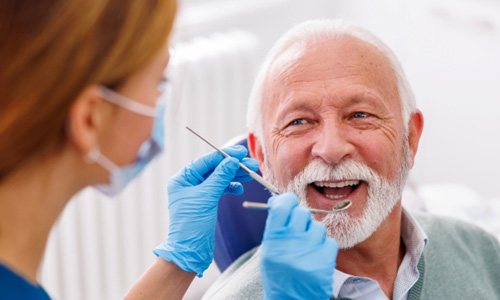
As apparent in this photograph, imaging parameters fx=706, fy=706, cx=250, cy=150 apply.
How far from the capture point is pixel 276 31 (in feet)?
11.0

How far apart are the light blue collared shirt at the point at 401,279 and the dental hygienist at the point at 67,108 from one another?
1.04 ft

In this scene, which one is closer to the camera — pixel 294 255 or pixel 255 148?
pixel 294 255

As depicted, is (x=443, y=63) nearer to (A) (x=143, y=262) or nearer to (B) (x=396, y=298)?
(A) (x=143, y=262)

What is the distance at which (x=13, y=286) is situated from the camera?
1.02 metres

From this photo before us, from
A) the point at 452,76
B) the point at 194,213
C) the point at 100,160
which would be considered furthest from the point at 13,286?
the point at 452,76

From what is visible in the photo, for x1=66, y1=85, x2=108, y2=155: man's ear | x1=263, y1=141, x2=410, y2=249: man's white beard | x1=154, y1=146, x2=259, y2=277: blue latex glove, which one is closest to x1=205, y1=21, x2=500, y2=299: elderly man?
x1=263, y1=141, x2=410, y2=249: man's white beard

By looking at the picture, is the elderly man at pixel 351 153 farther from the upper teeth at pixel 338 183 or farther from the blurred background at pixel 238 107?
the blurred background at pixel 238 107

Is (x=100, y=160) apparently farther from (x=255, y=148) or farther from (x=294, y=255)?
(x=255, y=148)

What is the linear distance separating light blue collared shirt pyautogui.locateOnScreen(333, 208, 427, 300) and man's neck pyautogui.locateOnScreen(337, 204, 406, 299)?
0.08 ft

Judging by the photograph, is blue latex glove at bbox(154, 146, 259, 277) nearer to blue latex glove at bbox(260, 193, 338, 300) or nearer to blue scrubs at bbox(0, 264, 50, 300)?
blue latex glove at bbox(260, 193, 338, 300)

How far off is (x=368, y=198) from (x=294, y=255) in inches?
12.9

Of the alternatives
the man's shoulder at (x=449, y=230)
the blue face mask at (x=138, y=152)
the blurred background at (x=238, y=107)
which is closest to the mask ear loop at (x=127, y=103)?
the blue face mask at (x=138, y=152)

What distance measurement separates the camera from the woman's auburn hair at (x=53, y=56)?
92 centimetres

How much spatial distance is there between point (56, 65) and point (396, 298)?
0.96m
